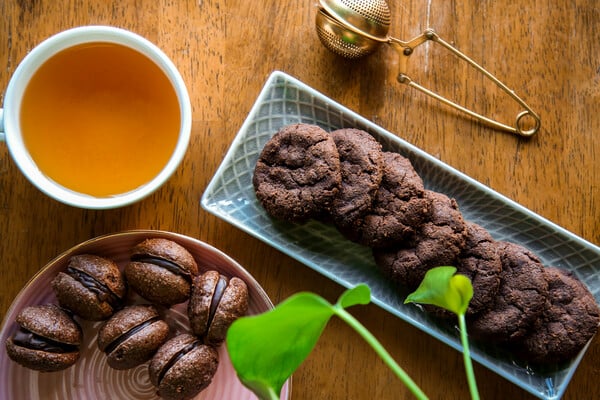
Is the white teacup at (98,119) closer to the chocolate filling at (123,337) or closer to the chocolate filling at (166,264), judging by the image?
the chocolate filling at (166,264)

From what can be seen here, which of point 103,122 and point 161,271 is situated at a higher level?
point 103,122

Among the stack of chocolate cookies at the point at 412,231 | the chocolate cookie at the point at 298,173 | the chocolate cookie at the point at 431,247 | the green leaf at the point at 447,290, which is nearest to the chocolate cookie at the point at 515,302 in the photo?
the stack of chocolate cookies at the point at 412,231

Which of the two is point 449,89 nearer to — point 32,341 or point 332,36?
point 332,36

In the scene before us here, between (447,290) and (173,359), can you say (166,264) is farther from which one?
(447,290)

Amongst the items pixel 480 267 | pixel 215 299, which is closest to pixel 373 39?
pixel 480 267

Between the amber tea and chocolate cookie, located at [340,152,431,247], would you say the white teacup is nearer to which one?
the amber tea

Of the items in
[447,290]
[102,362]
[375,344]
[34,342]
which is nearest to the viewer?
[375,344]

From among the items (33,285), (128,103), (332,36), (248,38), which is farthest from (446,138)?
(33,285)
